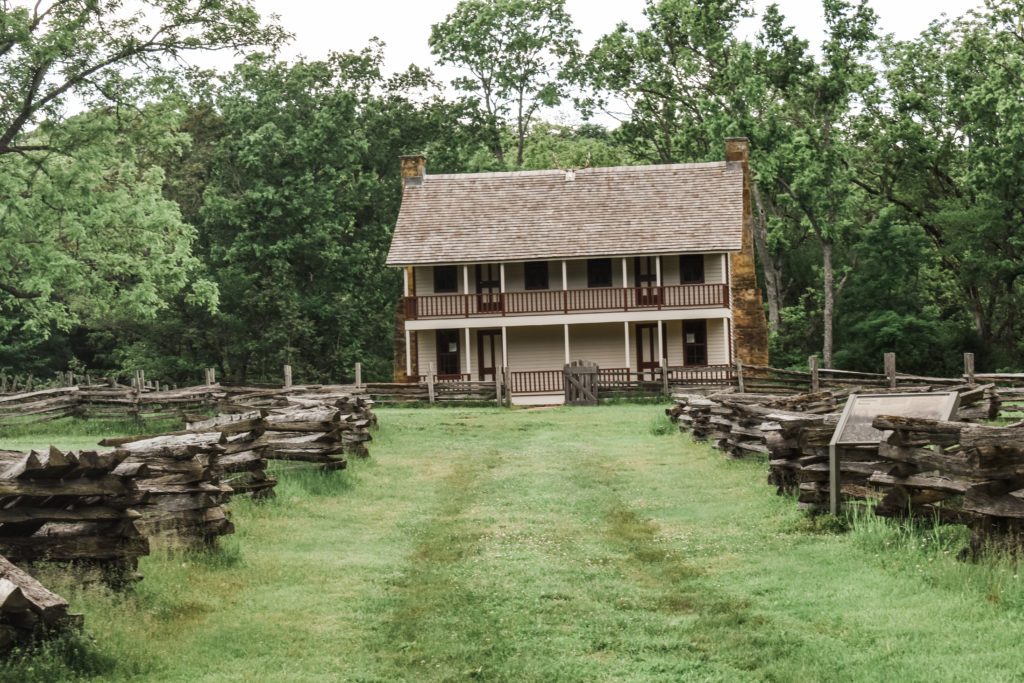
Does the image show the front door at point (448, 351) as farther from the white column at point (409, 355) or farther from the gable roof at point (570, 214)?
the gable roof at point (570, 214)

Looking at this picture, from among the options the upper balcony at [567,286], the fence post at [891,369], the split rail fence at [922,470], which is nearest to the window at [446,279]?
the upper balcony at [567,286]

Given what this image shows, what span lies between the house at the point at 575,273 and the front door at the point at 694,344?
51 millimetres

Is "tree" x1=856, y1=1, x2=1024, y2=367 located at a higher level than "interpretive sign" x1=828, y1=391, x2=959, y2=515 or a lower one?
higher

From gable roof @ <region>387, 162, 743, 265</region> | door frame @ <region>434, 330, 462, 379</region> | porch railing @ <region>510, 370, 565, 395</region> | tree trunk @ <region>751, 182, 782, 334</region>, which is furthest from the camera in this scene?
tree trunk @ <region>751, 182, 782, 334</region>

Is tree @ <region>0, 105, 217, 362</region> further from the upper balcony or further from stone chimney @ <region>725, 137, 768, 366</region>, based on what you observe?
stone chimney @ <region>725, 137, 768, 366</region>

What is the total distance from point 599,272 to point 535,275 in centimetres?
235

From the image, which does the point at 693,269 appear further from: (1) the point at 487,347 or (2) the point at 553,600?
(2) the point at 553,600

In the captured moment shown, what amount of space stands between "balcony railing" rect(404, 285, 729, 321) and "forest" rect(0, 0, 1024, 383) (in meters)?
7.00

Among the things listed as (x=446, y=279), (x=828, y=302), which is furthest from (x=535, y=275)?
(x=828, y=302)

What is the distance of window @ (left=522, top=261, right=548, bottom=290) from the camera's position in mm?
44000

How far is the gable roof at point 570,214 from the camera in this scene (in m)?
42.0

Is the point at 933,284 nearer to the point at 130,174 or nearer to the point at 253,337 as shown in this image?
the point at 253,337

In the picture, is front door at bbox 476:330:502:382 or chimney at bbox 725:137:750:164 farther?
chimney at bbox 725:137:750:164

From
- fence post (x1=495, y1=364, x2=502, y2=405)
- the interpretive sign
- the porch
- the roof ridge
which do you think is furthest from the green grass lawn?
the roof ridge
